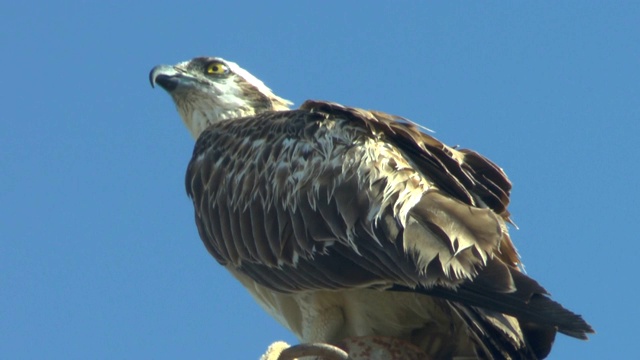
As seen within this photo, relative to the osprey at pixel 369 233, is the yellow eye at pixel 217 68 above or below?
above

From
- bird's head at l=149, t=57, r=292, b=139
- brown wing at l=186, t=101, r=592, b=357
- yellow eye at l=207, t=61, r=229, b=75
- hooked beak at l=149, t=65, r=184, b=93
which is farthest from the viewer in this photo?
yellow eye at l=207, t=61, r=229, b=75

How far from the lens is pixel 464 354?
8.76 m

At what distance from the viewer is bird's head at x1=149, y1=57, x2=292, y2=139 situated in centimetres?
1195

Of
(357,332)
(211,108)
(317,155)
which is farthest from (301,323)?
(211,108)

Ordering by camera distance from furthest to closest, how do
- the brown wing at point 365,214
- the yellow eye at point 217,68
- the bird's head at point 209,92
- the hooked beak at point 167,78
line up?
the yellow eye at point 217,68, the hooked beak at point 167,78, the bird's head at point 209,92, the brown wing at point 365,214

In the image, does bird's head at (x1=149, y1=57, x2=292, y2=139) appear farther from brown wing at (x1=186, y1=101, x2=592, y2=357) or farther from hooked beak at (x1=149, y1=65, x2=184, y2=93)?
brown wing at (x1=186, y1=101, x2=592, y2=357)

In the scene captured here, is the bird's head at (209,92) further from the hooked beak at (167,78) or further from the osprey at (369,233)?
the osprey at (369,233)

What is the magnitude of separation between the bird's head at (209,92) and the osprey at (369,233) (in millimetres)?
1234

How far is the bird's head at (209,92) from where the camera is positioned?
12.0 metres

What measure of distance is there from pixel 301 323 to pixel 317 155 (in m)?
1.13

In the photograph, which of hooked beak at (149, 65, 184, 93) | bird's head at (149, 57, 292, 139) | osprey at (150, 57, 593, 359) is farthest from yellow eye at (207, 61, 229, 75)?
osprey at (150, 57, 593, 359)

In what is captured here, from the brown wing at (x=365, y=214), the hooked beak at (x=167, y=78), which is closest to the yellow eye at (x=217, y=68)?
the hooked beak at (x=167, y=78)

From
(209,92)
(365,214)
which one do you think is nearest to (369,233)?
(365,214)

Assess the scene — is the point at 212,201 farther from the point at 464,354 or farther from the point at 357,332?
the point at 464,354
